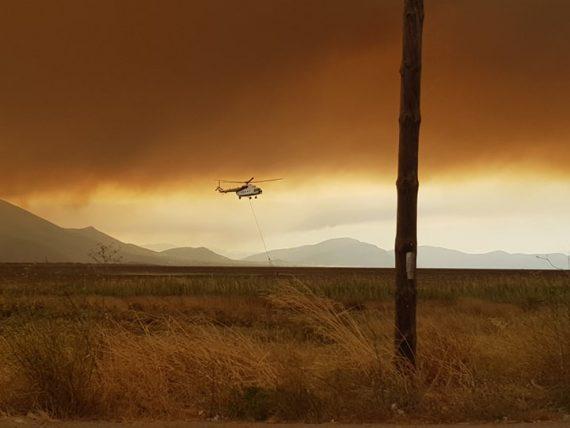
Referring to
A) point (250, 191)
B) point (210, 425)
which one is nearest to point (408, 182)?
point (210, 425)

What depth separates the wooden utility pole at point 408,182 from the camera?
798cm

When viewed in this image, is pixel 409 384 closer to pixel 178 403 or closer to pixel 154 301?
pixel 178 403

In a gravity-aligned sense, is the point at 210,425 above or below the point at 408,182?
below

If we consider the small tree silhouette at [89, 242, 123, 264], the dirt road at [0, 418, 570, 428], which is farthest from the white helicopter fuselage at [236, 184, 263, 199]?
the dirt road at [0, 418, 570, 428]

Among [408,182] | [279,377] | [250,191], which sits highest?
[250,191]

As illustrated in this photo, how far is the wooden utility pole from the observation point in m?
7.98

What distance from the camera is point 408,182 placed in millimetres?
8133

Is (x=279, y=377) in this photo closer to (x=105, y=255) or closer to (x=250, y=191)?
(x=105, y=255)

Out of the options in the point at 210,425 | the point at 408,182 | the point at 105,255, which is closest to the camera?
the point at 210,425

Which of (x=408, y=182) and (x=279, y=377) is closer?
(x=279, y=377)

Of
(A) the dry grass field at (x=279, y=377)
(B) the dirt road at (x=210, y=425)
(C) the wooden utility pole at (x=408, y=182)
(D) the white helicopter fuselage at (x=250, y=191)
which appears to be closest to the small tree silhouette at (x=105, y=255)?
(A) the dry grass field at (x=279, y=377)

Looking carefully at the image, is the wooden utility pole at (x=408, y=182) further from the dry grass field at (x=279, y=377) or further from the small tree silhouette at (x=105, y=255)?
the small tree silhouette at (x=105, y=255)

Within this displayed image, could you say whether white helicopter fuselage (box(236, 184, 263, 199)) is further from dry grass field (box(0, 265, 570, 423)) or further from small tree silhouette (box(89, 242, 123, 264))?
dry grass field (box(0, 265, 570, 423))

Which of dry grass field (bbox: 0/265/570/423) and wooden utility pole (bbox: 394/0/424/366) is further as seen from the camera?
wooden utility pole (bbox: 394/0/424/366)
